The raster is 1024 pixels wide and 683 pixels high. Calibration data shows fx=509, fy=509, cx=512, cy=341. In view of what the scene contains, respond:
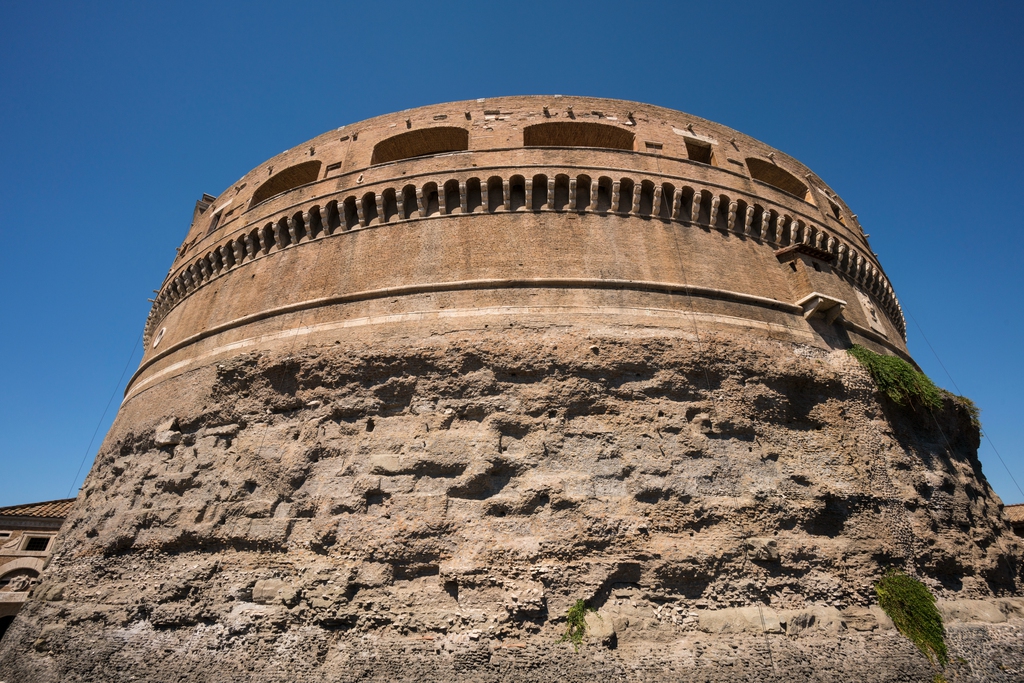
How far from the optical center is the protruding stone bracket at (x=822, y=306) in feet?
22.8

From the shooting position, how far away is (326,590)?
15.6 feet

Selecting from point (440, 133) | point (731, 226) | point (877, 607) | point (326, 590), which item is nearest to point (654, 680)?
point (877, 607)

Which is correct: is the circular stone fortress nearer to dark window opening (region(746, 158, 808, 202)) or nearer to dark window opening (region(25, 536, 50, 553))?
dark window opening (region(746, 158, 808, 202))

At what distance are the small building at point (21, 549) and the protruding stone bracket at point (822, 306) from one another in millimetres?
15513

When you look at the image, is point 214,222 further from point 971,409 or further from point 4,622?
point 971,409

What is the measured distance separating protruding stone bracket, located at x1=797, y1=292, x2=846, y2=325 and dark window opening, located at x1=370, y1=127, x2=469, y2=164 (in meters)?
5.86

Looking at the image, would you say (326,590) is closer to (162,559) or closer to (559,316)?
(162,559)

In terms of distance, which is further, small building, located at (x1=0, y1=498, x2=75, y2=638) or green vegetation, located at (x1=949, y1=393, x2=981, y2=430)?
small building, located at (x1=0, y1=498, x2=75, y2=638)

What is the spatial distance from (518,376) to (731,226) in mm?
4316

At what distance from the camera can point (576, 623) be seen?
4.42 metres

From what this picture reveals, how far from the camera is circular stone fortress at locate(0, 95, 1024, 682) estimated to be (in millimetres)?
4586

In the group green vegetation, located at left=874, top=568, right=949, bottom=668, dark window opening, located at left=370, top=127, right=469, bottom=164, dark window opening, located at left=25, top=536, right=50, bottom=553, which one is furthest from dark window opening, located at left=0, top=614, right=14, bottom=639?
green vegetation, located at left=874, top=568, right=949, bottom=668

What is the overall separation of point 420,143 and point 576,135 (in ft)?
9.40

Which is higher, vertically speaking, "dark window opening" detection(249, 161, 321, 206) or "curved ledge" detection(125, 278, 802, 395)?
"dark window opening" detection(249, 161, 321, 206)
